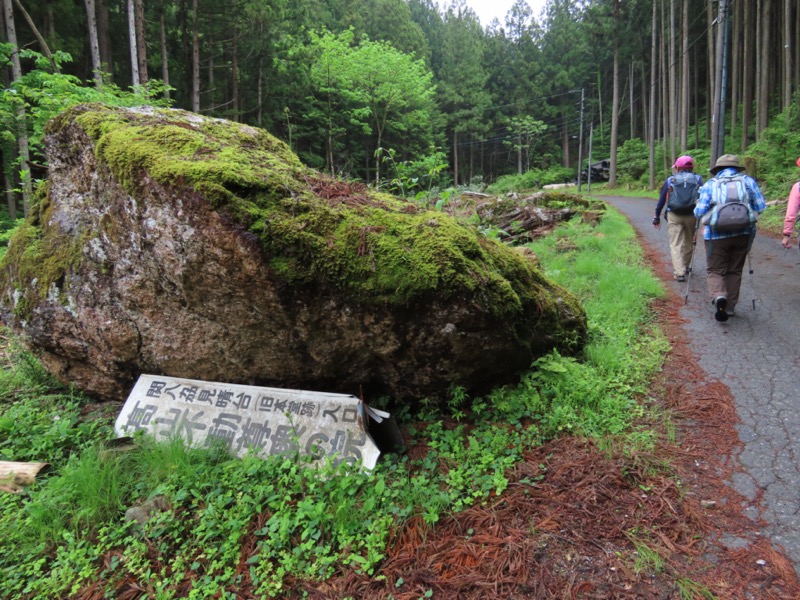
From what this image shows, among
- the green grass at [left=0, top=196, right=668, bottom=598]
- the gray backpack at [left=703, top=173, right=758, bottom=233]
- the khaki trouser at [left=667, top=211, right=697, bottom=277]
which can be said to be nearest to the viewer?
the green grass at [left=0, top=196, right=668, bottom=598]

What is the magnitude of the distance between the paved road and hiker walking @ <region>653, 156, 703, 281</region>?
420mm

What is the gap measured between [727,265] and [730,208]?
679mm

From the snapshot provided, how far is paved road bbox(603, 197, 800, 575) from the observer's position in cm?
245

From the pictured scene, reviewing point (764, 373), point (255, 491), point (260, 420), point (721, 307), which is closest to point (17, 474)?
point (260, 420)

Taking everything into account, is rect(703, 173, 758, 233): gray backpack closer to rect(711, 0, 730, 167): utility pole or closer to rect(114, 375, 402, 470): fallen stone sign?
rect(114, 375, 402, 470): fallen stone sign

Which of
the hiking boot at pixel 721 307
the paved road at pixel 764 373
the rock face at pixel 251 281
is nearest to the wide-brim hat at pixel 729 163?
the hiking boot at pixel 721 307

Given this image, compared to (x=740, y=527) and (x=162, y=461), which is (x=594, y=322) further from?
(x=162, y=461)

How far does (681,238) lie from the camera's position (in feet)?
22.0

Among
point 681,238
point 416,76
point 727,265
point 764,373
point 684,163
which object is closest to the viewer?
point 764,373

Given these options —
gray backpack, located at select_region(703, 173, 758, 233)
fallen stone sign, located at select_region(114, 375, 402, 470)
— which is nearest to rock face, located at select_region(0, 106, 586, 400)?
fallen stone sign, located at select_region(114, 375, 402, 470)

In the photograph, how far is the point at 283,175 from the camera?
3.55m

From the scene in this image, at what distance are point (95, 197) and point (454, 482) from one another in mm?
3954

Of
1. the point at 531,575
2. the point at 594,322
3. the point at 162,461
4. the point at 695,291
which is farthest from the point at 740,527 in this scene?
the point at 695,291

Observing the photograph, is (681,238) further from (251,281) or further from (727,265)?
(251,281)
